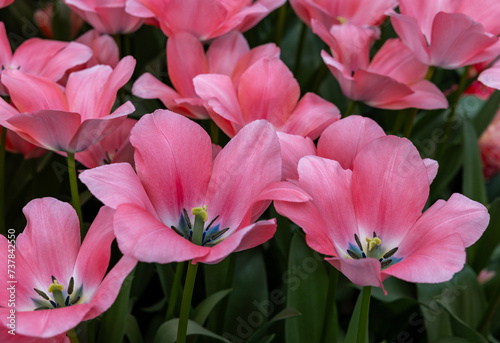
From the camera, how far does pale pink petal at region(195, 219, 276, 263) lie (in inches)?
19.7

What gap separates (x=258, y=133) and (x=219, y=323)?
0.37 metres

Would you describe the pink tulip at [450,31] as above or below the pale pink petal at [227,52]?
above

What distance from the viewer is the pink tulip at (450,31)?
0.80 metres

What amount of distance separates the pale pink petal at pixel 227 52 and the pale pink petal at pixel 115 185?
368 mm

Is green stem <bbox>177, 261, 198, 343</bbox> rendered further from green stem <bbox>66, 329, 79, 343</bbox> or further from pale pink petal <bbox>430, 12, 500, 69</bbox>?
pale pink petal <bbox>430, 12, 500, 69</bbox>

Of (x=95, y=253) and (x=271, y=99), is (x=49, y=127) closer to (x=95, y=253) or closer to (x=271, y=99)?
(x=95, y=253)

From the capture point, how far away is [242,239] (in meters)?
0.53

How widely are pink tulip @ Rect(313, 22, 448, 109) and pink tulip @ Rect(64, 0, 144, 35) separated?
30cm

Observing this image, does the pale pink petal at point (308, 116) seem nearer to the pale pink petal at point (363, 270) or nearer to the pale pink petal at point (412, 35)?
the pale pink petal at point (412, 35)

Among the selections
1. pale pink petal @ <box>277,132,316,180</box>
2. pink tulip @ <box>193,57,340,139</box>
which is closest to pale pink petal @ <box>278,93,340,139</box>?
pink tulip @ <box>193,57,340,139</box>

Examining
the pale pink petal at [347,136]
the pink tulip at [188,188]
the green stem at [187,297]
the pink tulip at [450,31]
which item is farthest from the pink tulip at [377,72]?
the green stem at [187,297]

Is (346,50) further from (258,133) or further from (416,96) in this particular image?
(258,133)

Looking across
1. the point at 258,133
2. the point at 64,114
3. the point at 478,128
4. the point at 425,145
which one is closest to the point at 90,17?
the point at 64,114

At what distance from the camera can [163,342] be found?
713 mm
